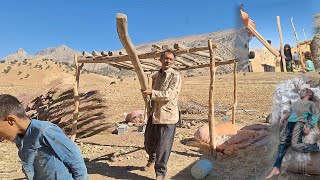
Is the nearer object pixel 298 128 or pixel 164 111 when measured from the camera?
pixel 298 128

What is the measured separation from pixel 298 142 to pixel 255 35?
165 inches

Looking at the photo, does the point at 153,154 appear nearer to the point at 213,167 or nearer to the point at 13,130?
the point at 213,167

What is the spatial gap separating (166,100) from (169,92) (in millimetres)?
109

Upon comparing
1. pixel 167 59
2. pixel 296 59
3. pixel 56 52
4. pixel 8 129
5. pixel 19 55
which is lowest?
pixel 8 129

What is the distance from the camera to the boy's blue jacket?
2.08 m

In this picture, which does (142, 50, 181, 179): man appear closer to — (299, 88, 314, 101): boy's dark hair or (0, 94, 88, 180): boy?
(299, 88, 314, 101): boy's dark hair

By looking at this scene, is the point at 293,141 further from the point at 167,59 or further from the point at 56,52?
the point at 56,52

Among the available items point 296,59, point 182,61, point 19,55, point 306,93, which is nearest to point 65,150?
point 306,93

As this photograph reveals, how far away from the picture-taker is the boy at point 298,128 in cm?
436

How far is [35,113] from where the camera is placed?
921cm

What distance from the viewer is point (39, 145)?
211 centimetres

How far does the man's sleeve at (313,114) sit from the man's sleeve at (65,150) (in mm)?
3153

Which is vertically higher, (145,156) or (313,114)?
(313,114)

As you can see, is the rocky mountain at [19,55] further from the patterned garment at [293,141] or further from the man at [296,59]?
the patterned garment at [293,141]
